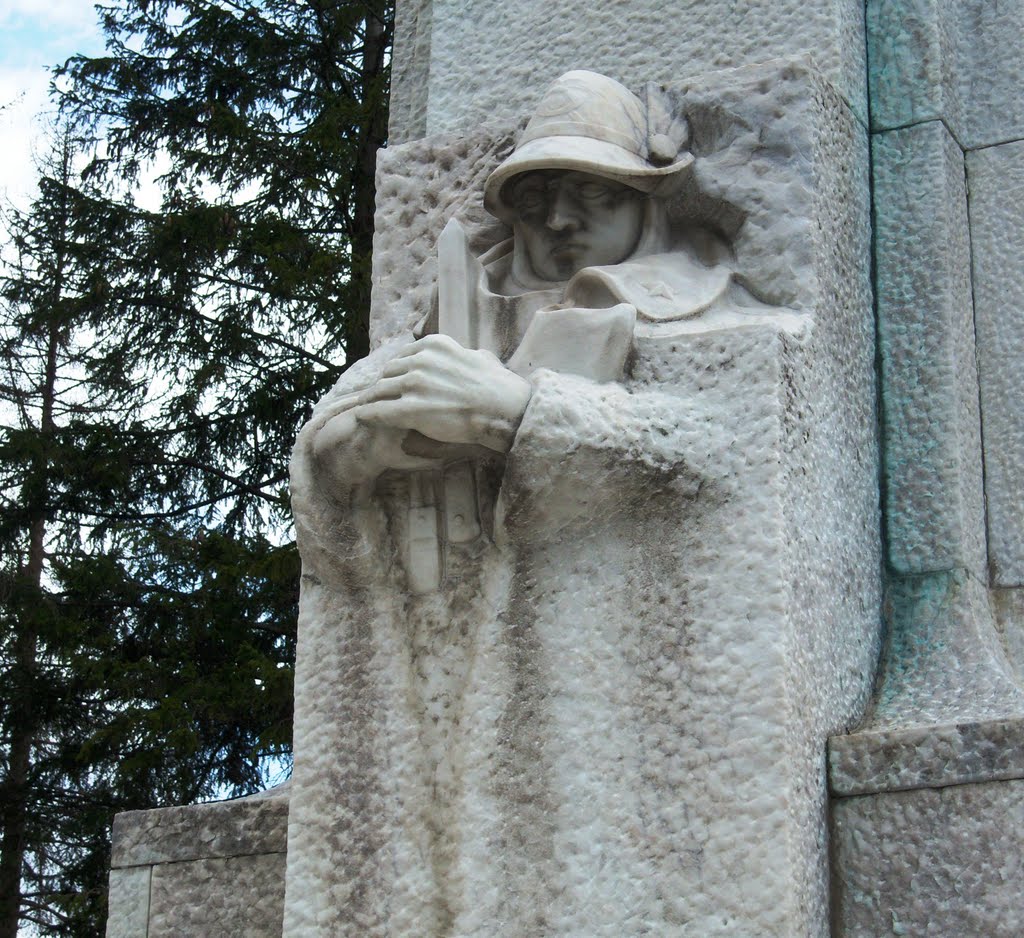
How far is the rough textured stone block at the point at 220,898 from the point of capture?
3.35m

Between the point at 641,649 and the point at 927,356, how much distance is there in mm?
900

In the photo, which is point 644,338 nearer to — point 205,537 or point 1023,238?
point 1023,238

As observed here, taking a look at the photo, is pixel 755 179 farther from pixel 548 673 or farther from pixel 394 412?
pixel 548 673

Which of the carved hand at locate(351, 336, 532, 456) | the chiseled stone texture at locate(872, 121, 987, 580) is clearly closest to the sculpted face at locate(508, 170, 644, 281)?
the carved hand at locate(351, 336, 532, 456)

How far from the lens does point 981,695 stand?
280 centimetres

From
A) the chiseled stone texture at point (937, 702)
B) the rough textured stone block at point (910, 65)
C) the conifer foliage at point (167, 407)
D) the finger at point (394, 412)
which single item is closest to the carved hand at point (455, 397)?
the finger at point (394, 412)

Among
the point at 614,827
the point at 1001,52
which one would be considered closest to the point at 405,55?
the point at 1001,52

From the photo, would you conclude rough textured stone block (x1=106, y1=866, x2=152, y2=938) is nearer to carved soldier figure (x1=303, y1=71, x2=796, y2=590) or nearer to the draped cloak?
the draped cloak

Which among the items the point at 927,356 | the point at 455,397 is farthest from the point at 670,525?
the point at 927,356

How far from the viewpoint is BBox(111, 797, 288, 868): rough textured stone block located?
3402mm

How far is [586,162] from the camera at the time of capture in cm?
297

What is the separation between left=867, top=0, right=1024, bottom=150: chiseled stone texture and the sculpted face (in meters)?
0.63

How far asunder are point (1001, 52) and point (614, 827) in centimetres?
187

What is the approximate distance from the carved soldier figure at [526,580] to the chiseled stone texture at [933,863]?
0.29m
